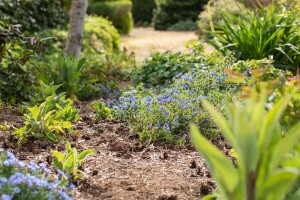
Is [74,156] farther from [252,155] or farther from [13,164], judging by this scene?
[252,155]

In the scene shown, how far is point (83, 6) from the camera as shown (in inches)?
304

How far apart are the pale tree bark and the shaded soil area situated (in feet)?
10.2

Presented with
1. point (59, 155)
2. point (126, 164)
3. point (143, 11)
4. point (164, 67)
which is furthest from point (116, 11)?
point (59, 155)

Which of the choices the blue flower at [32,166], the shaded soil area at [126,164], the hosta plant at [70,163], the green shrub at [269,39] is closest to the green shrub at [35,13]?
the green shrub at [269,39]

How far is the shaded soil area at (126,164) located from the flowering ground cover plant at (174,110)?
11cm

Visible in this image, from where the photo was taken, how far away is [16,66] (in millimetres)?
5465

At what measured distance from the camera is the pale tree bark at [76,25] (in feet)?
25.3

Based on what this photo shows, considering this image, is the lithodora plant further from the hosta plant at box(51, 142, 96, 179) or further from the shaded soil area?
the hosta plant at box(51, 142, 96, 179)

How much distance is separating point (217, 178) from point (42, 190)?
0.99 meters

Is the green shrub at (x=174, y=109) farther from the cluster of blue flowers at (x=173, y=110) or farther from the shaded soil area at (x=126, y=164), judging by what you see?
the shaded soil area at (x=126, y=164)

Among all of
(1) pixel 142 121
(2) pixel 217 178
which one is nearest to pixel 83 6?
(1) pixel 142 121

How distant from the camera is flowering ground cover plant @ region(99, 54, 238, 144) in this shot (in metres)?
4.52

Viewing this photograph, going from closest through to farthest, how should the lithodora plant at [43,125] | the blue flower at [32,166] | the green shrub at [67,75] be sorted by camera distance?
the blue flower at [32,166] < the lithodora plant at [43,125] < the green shrub at [67,75]

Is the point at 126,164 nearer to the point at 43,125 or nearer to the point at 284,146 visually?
the point at 43,125
